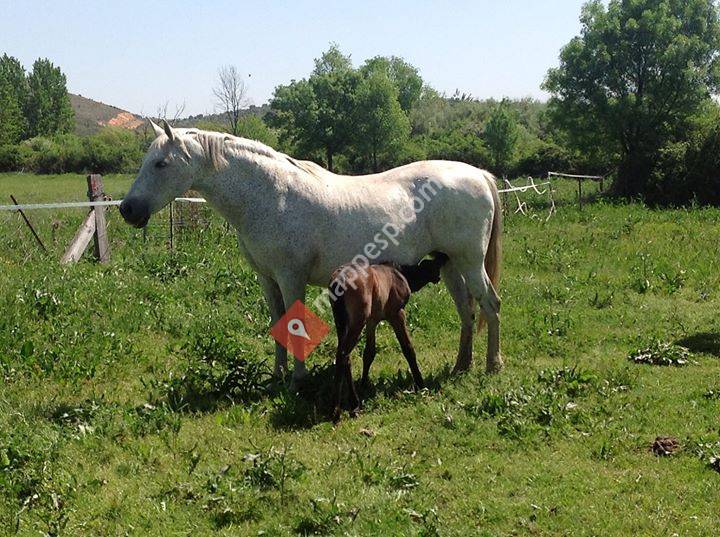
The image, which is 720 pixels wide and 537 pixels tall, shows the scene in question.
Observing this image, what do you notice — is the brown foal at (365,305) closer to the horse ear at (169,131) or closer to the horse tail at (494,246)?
the horse tail at (494,246)

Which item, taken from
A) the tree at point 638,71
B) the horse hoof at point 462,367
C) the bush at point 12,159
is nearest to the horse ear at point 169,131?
the horse hoof at point 462,367

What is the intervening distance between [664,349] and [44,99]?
285 feet

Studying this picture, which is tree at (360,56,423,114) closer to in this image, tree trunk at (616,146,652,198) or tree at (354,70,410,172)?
tree at (354,70,410,172)

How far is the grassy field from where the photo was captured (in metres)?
4.03

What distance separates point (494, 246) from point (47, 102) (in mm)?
85777

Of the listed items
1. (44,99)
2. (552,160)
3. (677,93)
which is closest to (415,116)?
(552,160)

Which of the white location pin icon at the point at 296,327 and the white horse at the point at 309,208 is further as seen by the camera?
the white location pin icon at the point at 296,327

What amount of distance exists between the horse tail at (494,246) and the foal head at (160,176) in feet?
10.2

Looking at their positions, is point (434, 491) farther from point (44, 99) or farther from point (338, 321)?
point (44, 99)

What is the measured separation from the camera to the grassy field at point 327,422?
403 cm

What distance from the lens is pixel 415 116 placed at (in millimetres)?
65500

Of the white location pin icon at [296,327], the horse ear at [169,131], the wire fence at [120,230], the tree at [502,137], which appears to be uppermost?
the tree at [502,137]

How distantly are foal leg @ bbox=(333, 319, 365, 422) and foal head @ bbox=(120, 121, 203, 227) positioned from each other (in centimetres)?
198

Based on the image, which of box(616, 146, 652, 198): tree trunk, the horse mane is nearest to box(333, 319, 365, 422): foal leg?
the horse mane
